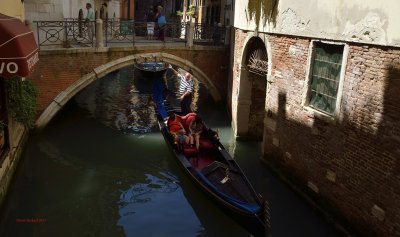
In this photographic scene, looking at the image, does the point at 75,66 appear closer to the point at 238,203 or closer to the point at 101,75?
the point at 101,75

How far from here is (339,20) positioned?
225 inches

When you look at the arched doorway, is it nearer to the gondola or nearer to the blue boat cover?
the gondola

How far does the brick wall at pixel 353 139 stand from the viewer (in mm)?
4934

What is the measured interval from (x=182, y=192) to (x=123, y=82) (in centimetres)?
1121

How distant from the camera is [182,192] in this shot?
7.37 metres

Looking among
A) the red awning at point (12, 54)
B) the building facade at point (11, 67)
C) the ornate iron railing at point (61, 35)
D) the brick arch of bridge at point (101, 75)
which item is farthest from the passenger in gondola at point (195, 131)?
the ornate iron railing at point (61, 35)

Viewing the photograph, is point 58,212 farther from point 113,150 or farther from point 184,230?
point 113,150

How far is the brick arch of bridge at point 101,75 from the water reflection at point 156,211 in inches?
147

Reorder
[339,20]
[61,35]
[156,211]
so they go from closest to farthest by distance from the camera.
Answer: [339,20], [156,211], [61,35]

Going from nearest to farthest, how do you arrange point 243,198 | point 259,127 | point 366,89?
point 366,89 → point 243,198 → point 259,127

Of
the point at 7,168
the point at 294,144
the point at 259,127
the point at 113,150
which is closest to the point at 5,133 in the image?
the point at 7,168

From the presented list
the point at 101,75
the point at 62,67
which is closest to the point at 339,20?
the point at 101,75

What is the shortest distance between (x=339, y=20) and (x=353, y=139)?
1727 millimetres

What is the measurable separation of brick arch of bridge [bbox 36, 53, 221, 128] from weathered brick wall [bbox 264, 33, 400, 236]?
495cm
